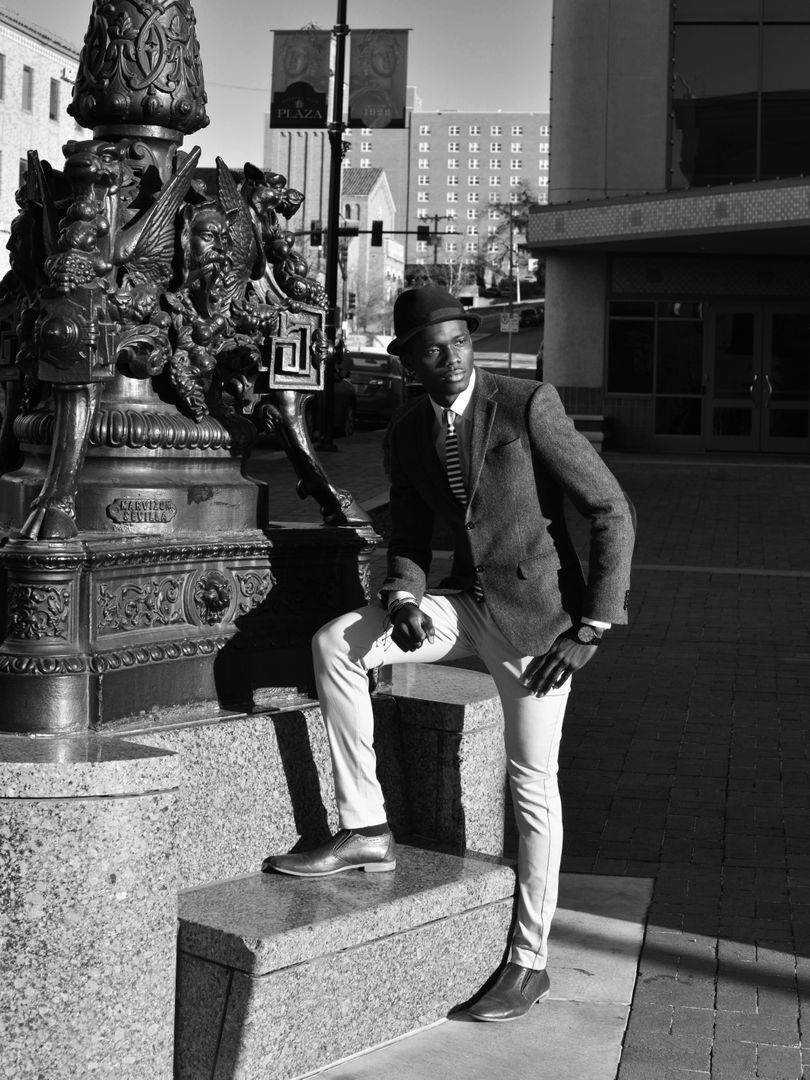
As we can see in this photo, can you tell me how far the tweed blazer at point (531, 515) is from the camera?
13.3 ft

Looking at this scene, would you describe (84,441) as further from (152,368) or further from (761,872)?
(761,872)

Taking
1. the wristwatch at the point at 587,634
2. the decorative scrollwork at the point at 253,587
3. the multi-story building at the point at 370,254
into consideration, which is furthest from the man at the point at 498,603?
the multi-story building at the point at 370,254

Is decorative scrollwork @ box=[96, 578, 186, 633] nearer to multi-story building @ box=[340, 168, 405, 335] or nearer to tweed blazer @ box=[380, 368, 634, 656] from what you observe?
tweed blazer @ box=[380, 368, 634, 656]

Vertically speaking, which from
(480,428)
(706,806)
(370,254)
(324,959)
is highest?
(370,254)

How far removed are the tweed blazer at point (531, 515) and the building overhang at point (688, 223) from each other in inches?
895

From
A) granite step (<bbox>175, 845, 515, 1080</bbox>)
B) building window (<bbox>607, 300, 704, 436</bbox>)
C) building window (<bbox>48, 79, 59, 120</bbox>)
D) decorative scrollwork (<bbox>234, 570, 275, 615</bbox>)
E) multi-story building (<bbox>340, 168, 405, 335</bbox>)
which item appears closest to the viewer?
granite step (<bbox>175, 845, 515, 1080</bbox>)

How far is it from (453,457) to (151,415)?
1004 mm

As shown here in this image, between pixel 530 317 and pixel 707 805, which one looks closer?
pixel 707 805

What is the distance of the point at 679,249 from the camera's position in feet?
96.6

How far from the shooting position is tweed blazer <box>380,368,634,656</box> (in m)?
4.06

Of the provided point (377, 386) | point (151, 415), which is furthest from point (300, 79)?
point (151, 415)

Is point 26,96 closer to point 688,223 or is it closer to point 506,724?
point 688,223

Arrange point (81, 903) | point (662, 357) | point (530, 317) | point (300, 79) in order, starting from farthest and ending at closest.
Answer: point (530, 317), point (662, 357), point (300, 79), point (81, 903)

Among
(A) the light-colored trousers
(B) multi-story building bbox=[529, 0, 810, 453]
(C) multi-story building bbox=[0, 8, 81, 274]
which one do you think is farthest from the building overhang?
(C) multi-story building bbox=[0, 8, 81, 274]
